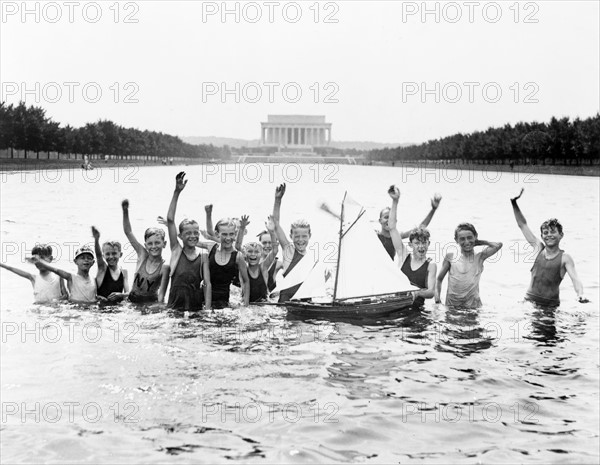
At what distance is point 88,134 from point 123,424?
320ft

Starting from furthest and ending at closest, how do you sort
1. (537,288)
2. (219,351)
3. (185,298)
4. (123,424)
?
(537,288)
(185,298)
(219,351)
(123,424)

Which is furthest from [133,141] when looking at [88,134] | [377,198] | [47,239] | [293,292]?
[293,292]

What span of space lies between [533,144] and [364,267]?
79.8 metres

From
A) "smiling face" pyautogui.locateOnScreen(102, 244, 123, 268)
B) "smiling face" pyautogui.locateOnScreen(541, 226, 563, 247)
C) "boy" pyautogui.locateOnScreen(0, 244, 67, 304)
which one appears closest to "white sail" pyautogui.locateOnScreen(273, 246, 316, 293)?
"smiling face" pyautogui.locateOnScreen(102, 244, 123, 268)

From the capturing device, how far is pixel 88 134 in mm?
101438

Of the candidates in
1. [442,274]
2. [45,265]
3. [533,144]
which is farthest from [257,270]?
[533,144]

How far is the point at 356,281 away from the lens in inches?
503

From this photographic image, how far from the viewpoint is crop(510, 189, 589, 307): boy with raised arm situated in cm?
1242

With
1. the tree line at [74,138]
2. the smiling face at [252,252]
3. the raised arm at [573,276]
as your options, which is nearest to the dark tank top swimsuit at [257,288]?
the smiling face at [252,252]

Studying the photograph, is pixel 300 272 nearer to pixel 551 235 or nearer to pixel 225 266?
pixel 225 266

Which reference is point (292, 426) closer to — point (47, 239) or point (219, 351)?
point (219, 351)

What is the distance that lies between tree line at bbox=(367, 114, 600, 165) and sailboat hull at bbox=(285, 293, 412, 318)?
6711 cm

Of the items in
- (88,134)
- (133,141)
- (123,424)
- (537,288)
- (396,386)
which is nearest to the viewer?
(123,424)

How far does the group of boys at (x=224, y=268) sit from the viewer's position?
12.1 meters
